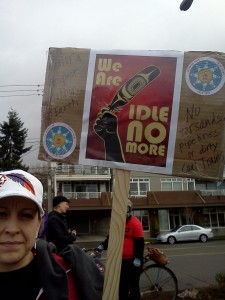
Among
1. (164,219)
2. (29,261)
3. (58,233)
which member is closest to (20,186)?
(29,261)

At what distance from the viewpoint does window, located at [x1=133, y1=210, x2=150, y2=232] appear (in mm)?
38469

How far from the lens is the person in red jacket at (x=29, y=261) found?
1548mm

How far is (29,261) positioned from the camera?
1652 mm

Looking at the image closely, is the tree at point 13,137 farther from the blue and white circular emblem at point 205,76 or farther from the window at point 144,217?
the blue and white circular emblem at point 205,76

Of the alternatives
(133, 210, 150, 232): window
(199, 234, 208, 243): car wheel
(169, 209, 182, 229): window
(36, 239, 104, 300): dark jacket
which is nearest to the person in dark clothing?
(36, 239, 104, 300): dark jacket

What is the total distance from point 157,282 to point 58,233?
2221 millimetres

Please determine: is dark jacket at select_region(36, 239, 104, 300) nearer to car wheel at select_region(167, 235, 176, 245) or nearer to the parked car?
car wheel at select_region(167, 235, 176, 245)

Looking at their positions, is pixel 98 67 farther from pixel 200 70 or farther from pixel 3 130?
pixel 3 130

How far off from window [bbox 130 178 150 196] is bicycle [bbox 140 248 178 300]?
3609cm

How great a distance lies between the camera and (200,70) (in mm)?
3131

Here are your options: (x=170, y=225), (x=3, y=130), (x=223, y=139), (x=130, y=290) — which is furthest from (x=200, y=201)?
(x=223, y=139)

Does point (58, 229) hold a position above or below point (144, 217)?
above

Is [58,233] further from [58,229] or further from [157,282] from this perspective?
[157,282]

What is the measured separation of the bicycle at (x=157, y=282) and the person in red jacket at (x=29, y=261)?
4784 millimetres
